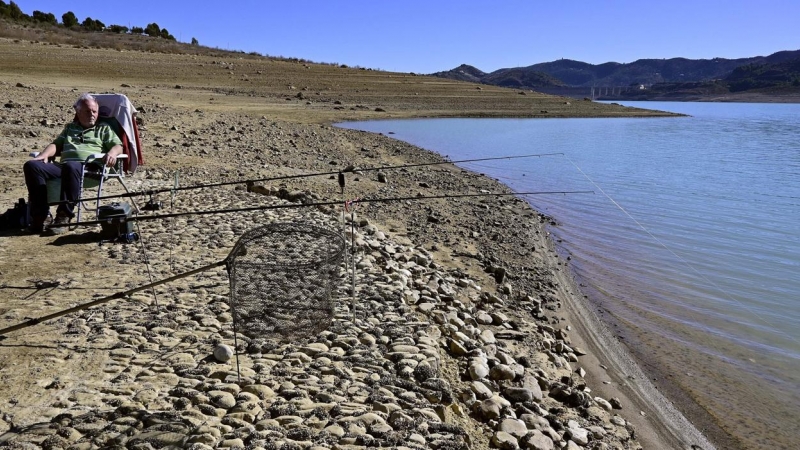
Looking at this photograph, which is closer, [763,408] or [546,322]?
[763,408]

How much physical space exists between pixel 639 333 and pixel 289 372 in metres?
4.16

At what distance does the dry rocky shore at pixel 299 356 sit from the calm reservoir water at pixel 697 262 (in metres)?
0.70

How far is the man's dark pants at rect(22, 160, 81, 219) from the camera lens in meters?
5.29

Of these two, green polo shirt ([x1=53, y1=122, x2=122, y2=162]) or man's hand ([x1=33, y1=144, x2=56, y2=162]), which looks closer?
man's hand ([x1=33, y1=144, x2=56, y2=162])

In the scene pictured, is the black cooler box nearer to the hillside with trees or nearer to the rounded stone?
the rounded stone

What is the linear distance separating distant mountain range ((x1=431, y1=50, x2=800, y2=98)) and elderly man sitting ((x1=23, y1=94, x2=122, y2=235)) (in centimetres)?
Answer: 9087

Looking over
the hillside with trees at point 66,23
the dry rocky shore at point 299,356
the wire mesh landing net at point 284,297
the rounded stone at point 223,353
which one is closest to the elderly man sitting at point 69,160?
the dry rocky shore at point 299,356

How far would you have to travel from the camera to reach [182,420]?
2754 millimetres

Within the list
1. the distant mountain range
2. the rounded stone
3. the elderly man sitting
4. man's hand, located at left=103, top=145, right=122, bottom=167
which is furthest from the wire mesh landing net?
the distant mountain range

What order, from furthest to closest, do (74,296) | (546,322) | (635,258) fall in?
(635,258) < (546,322) < (74,296)

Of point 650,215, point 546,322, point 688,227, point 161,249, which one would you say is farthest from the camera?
point 650,215

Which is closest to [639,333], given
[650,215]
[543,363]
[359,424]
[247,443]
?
[543,363]

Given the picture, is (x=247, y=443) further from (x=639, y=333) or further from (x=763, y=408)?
(x=639, y=333)

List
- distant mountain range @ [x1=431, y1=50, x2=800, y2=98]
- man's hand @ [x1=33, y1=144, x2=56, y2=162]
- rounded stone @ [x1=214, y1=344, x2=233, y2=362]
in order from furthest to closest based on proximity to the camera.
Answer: distant mountain range @ [x1=431, y1=50, x2=800, y2=98], man's hand @ [x1=33, y1=144, x2=56, y2=162], rounded stone @ [x1=214, y1=344, x2=233, y2=362]
